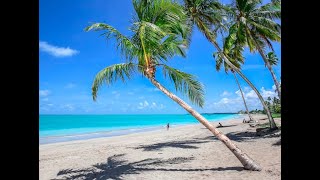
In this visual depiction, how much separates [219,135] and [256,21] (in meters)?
10.0

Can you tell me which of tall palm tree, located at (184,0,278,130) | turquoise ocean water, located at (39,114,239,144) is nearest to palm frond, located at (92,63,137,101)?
tall palm tree, located at (184,0,278,130)

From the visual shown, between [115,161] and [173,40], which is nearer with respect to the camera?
[173,40]

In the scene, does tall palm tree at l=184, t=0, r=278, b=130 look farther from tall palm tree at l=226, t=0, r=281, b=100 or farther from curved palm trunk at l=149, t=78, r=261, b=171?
curved palm trunk at l=149, t=78, r=261, b=171

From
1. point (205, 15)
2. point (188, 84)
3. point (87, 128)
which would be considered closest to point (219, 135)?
point (188, 84)

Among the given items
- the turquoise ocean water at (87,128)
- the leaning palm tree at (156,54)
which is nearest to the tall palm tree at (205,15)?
the leaning palm tree at (156,54)

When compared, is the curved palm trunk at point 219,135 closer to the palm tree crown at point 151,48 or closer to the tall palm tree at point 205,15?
the palm tree crown at point 151,48

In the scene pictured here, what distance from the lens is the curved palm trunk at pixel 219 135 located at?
26.3ft

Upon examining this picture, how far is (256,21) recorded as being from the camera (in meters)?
16.2

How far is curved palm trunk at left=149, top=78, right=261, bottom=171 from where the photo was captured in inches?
316
